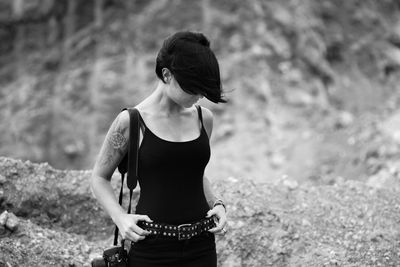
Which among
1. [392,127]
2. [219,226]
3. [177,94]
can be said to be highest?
[177,94]

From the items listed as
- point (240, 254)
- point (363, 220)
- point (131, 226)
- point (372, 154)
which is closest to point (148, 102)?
point (131, 226)

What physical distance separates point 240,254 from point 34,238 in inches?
70.8

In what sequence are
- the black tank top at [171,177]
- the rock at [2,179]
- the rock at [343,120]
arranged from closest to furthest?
1. the black tank top at [171,177]
2. the rock at [2,179]
3. the rock at [343,120]

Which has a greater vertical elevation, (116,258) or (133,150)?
(133,150)

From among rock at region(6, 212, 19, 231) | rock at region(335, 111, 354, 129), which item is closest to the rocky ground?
rock at region(6, 212, 19, 231)

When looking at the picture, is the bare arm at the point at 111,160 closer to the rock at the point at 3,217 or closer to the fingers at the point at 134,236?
the fingers at the point at 134,236

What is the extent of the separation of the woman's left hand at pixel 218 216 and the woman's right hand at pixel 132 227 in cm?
38

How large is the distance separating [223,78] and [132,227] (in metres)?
11.4

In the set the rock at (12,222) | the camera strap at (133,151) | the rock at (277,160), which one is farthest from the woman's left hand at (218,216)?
the rock at (277,160)

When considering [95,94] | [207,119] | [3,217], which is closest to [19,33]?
[95,94]

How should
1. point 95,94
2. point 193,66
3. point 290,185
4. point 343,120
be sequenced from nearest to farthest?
point 193,66 < point 290,185 < point 343,120 < point 95,94

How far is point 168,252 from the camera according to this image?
299 cm

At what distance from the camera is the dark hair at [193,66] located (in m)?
2.83

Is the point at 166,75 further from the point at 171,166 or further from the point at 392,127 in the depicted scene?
the point at 392,127
